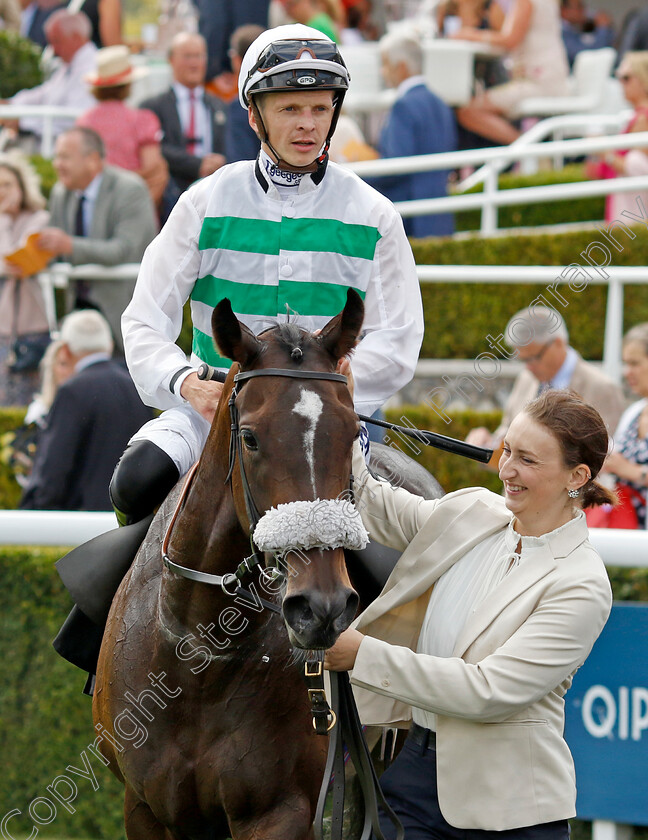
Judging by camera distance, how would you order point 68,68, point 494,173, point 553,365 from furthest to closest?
point 68,68
point 494,173
point 553,365

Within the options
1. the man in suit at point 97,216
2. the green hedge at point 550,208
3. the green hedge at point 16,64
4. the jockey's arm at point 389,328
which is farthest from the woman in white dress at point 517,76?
the jockey's arm at point 389,328

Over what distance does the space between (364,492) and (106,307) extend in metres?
4.76

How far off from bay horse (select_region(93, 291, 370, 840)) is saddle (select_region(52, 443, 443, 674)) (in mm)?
131

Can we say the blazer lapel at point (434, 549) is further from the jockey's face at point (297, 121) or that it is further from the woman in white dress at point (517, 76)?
the woman in white dress at point (517, 76)

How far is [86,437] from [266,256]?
264cm

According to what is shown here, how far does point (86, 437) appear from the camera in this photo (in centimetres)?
570

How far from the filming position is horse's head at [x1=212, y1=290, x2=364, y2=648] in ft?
7.96

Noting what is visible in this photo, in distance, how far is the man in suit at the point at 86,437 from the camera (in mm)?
5660

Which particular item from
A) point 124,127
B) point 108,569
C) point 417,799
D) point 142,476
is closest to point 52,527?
point 108,569

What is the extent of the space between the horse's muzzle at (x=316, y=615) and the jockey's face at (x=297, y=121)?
4.32 feet

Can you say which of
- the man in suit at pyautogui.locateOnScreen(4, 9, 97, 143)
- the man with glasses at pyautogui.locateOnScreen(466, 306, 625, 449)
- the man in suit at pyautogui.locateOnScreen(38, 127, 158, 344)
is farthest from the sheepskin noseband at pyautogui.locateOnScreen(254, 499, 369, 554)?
the man in suit at pyautogui.locateOnScreen(4, 9, 97, 143)

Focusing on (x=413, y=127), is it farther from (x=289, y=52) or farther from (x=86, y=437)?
(x=289, y=52)

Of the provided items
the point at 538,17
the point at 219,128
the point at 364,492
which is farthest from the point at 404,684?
the point at 538,17

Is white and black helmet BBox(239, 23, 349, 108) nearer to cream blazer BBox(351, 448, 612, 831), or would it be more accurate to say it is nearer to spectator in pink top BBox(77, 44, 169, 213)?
cream blazer BBox(351, 448, 612, 831)
